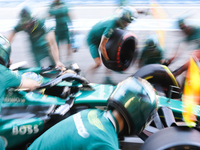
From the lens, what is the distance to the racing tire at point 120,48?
10.0 ft

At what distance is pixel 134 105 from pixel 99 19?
297 inches

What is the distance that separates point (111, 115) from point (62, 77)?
3.21ft

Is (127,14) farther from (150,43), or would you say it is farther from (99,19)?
(99,19)

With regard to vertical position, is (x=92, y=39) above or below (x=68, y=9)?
below

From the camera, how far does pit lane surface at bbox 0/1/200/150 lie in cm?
423

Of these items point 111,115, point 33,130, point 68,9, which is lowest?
point 33,130

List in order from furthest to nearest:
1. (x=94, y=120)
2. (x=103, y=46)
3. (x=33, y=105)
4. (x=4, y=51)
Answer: (x=103, y=46) < (x=4, y=51) < (x=33, y=105) < (x=94, y=120)

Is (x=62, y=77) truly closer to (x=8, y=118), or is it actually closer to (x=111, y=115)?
(x=8, y=118)

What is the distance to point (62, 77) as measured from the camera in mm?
2193

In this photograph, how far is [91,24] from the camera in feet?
26.5

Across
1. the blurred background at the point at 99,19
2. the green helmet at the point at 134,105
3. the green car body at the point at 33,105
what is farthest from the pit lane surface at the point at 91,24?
the green helmet at the point at 134,105

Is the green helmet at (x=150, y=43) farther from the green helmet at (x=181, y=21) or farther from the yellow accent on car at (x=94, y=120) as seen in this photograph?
the yellow accent on car at (x=94, y=120)

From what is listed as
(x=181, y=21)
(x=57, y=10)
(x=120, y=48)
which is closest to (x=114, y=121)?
(x=120, y=48)

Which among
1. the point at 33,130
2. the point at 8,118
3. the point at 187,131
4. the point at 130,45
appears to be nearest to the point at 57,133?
the point at 33,130
